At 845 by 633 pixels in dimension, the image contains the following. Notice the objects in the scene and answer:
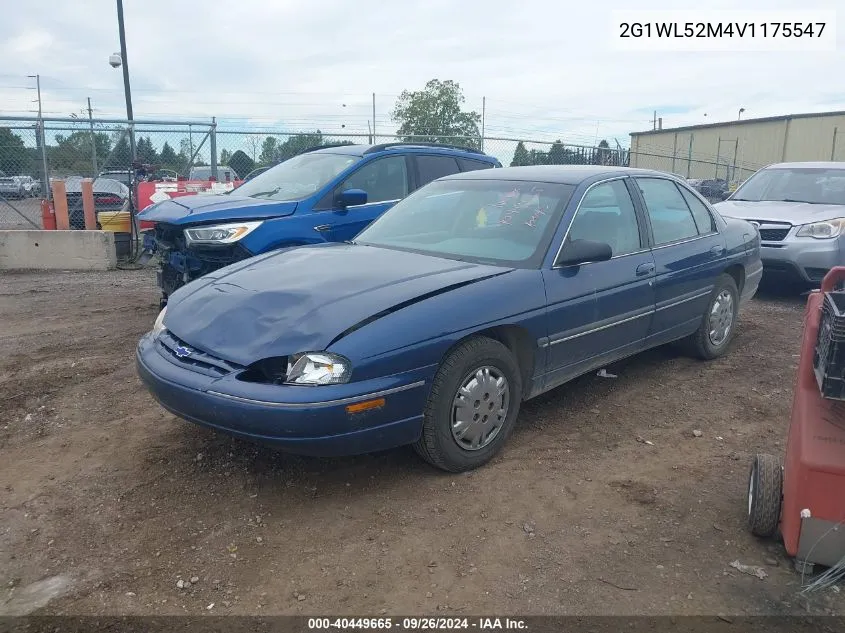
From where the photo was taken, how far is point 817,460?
2.59 meters

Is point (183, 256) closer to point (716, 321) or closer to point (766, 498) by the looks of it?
point (716, 321)

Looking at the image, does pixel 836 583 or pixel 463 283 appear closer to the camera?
pixel 836 583

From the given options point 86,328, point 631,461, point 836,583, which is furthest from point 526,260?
point 86,328

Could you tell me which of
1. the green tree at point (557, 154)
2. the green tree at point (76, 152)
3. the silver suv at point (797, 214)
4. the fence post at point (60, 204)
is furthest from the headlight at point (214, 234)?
the green tree at point (557, 154)

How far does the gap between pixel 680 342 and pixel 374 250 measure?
2797 mm

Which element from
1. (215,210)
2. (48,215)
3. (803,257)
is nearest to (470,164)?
(215,210)

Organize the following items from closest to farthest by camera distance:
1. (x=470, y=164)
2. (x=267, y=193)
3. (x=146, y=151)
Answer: (x=267, y=193)
(x=470, y=164)
(x=146, y=151)

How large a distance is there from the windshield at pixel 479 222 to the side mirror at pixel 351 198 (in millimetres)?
1347

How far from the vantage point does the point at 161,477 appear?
364 cm

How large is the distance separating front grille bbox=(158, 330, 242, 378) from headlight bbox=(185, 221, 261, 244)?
233cm

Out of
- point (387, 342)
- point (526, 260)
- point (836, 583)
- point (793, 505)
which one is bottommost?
point (836, 583)

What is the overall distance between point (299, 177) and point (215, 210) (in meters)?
1.20

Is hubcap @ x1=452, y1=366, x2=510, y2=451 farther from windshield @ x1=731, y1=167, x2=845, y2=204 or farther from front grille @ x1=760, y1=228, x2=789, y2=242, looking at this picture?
windshield @ x1=731, y1=167, x2=845, y2=204

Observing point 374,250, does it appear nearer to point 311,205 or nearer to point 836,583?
point 311,205
